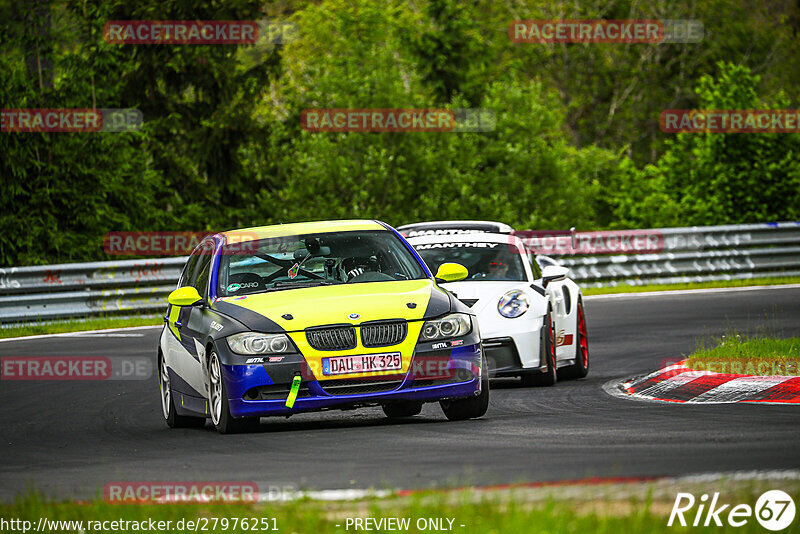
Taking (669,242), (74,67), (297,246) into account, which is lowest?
(669,242)

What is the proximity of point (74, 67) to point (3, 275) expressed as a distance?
8724mm

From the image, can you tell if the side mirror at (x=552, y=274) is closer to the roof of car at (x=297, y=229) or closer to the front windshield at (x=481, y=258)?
the front windshield at (x=481, y=258)

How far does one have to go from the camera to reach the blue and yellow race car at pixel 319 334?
408 inches

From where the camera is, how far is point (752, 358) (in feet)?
43.2

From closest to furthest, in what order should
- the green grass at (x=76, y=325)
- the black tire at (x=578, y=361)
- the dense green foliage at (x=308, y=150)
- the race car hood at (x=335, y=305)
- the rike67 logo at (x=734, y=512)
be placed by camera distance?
the rike67 logo at (x=734, y=512) < the race car hood at (x=335, y=305) < the black tire at (x=578, y=361) < the green grass at (x=76, y=325) < the dense green foliage at (x=308, y=150)

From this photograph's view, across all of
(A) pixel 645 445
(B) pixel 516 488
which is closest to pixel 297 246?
(A) pixel 645 445

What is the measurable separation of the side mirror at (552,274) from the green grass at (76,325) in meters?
10.0

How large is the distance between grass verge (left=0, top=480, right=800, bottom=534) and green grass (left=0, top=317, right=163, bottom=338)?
15.9 meters

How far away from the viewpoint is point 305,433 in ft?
34.4

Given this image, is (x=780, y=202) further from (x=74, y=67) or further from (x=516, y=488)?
(x=516, y=488)

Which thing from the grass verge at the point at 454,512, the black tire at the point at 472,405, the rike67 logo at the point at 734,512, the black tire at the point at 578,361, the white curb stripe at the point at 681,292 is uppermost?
the rike67 logo at the point at 734,512

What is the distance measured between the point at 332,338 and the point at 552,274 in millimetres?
4692

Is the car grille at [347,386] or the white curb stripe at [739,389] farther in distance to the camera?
the white curb stripe at [739,389]

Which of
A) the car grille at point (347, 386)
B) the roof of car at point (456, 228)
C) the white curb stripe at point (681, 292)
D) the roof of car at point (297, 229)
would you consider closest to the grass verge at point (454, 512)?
the car grille at point (347, 386)
